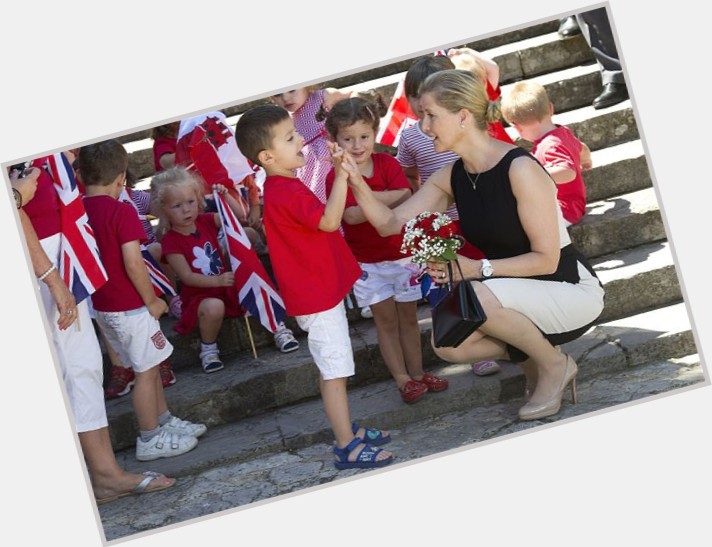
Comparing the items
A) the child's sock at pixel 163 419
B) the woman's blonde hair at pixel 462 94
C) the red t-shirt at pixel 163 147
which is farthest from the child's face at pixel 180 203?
the woman's blonde hair at pixel 462 94

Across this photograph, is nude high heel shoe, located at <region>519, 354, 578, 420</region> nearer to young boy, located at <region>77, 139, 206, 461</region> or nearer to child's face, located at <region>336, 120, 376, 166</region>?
child's face, located at <region>336, 120, 376, 166</region>

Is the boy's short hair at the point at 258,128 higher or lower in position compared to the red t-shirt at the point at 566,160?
higher

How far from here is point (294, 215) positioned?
409 cm

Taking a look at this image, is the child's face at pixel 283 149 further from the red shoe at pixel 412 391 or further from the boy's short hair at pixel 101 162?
the red shoe at pixel 412 391

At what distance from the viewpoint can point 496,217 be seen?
14.0 ft

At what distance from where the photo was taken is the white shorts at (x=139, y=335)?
15.1 feet

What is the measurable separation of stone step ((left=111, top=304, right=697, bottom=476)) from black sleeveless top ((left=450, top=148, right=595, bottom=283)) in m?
0.64

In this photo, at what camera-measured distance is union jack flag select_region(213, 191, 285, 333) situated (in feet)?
16.9

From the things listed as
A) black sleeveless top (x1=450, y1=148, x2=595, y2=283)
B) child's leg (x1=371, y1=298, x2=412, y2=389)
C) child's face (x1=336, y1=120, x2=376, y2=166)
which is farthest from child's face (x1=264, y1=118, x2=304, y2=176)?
child's leg (x1=371, y1=298, x2=412, y2=389)

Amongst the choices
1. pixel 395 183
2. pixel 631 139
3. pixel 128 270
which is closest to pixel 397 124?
pixel 395 183

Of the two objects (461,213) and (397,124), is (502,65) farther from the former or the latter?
(461,213)

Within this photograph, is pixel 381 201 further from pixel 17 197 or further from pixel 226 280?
pixel 17 197

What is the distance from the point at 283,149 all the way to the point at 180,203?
1448 mm

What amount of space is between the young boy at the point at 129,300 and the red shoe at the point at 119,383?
0.40 meters
